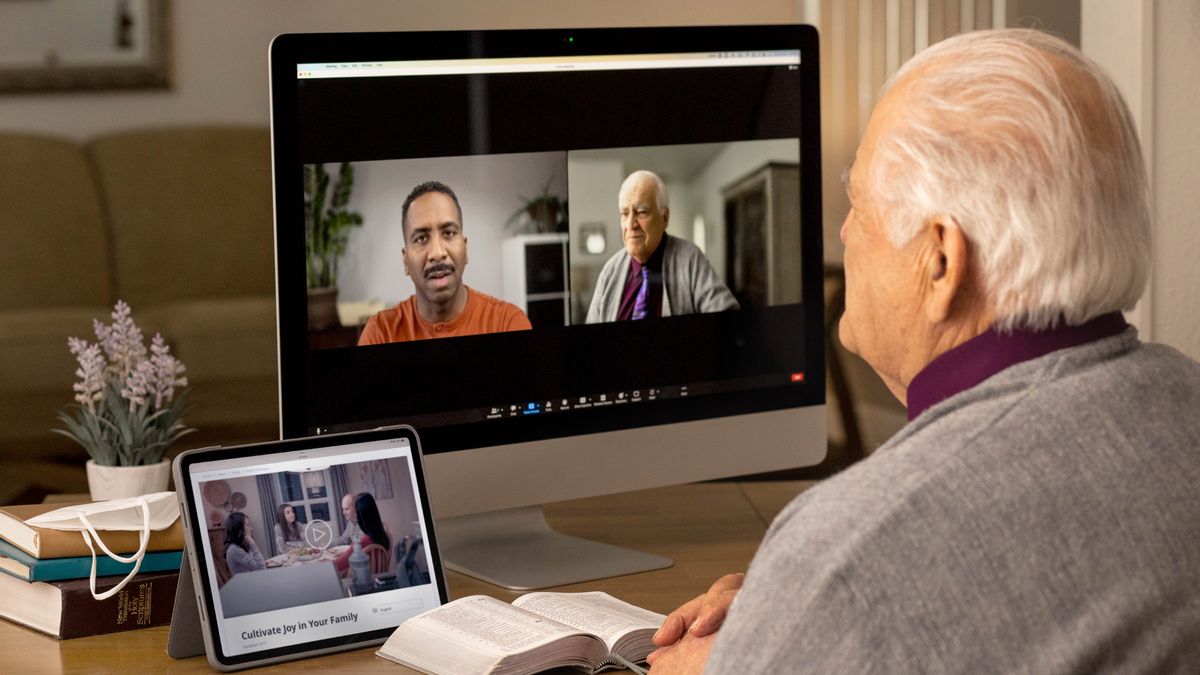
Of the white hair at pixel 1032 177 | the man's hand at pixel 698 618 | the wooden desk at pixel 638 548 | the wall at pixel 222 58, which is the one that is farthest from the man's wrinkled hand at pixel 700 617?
the wall at pixel 222 58

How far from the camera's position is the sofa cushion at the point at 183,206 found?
7.95 feet

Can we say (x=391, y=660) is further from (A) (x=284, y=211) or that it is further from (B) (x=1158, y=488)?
(B) (x=1158, y=488)

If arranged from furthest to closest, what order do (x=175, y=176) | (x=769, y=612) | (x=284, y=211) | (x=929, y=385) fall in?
(x=175, y=176)
(x=284, y=211)
(x=929, y=385)
(x=769, y=612)

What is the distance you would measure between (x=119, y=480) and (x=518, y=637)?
67cm

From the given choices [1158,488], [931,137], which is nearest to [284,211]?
[931,137]

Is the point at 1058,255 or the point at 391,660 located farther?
the point at 391,660

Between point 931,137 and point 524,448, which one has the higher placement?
point 931,137

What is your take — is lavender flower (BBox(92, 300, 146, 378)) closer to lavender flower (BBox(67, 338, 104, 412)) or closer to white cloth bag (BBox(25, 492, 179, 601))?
lavender flower (BBox(67, 338, 104, 412))

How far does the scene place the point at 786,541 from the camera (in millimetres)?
761

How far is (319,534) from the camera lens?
1.23 metres

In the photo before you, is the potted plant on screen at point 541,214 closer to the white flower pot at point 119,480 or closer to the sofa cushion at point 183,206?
the white flower pot at point 119,480

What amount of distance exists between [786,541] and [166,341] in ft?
6.38

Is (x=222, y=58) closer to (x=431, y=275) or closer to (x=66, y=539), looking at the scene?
(x=431, y=275)

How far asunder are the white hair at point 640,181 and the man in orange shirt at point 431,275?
0.66ft
